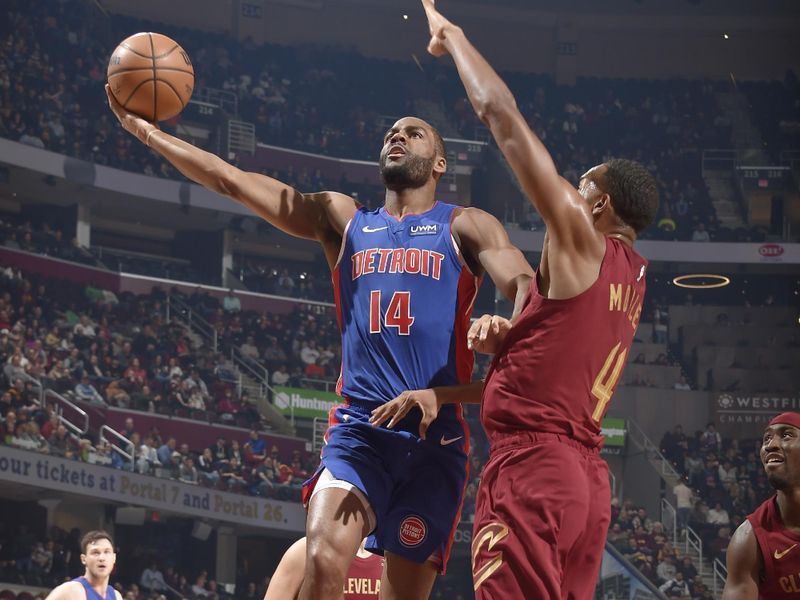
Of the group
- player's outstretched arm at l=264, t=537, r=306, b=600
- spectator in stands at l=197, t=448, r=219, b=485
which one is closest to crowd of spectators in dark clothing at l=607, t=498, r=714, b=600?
spectator in stands at l=197, t=448, r=219, b=485

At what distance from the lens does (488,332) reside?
4.14 metres

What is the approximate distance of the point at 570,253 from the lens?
395cm

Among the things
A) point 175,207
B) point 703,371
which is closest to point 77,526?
point 175,207

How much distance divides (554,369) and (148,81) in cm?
273

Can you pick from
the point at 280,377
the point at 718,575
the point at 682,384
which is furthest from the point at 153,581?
the point at 682,384

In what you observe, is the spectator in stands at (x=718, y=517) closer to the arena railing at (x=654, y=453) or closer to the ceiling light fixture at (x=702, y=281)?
the arena railing at (x=654, y=453)

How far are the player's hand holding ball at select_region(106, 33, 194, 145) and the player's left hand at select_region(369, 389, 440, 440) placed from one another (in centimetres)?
186

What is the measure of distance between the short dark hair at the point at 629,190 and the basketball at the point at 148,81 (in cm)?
248

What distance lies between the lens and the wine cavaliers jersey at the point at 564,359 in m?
4.04

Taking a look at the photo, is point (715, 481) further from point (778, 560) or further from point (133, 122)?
point (133, 122)

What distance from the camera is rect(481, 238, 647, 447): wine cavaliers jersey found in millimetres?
4041

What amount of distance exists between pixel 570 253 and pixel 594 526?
3.12 ft

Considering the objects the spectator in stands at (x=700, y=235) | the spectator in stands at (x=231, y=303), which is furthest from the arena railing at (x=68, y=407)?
the spectator in stands at (x=700, y=235)

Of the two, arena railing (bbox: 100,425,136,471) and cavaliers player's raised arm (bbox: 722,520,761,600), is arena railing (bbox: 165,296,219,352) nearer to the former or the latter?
arena railing (bbox: 100,425,136,471)
